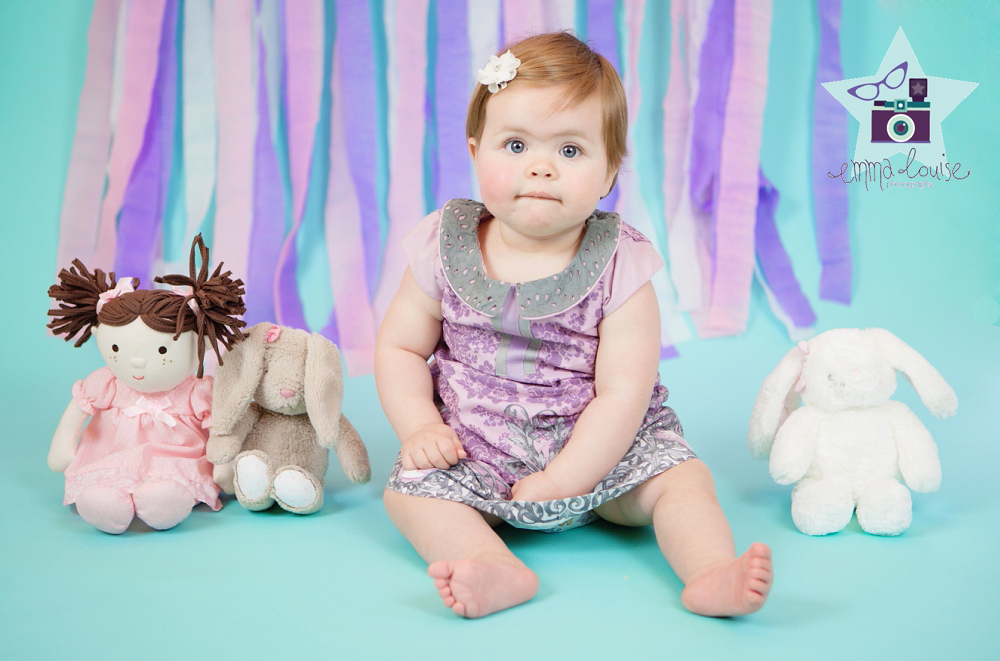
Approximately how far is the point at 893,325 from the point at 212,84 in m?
1.82

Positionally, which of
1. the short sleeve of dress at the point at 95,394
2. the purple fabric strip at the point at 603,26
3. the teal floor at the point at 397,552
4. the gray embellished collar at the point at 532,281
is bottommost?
the teal floor at the point at 397,552

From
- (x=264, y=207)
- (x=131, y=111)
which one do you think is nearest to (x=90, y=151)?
(x=131, y=111)

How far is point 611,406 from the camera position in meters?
1.43

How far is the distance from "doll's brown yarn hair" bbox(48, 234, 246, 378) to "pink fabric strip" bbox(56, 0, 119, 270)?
1.00 m

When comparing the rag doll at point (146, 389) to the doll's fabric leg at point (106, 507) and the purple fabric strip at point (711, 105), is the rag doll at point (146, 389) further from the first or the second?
the purple fabric strip at point (711, 105)

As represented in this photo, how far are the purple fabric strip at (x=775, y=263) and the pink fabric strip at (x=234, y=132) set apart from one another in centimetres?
134

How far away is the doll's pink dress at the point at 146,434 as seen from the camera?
1479 millimetres

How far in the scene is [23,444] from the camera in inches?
71.3

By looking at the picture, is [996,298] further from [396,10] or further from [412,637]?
[412,637]

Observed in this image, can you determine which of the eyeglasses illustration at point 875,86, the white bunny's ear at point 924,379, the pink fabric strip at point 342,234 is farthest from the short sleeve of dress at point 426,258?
the eyeglasses illustration at point 875,86

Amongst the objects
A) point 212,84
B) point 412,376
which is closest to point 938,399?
point 412,376

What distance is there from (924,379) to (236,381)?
106cm

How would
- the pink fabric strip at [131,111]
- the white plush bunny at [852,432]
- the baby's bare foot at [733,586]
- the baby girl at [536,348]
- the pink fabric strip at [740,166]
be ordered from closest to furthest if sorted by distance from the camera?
the baby's bare foot at [733,586]
the baby girl at [536,348]
the white plush bunny at [852,432]
the pink fabric strip at [131,111]
the pink fabric strip at [740,166]

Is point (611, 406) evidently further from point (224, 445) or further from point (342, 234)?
point (342, 234)
